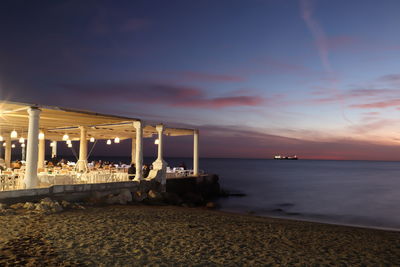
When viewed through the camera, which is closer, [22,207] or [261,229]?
[261,229]

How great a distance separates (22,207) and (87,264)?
5.57 m

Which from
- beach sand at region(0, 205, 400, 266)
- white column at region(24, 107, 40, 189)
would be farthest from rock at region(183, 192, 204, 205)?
white column at region(24, 107, 40, 189)

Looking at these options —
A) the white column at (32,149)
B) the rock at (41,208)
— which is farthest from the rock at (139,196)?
the rock at (41,208)

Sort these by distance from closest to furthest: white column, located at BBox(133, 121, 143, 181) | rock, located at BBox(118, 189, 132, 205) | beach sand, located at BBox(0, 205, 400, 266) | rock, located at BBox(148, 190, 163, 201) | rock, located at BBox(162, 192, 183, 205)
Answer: beach sand, located at BBox(0, 205, 400, 266) → rock, located at BBox(118, 189, 132, 205) → rock, located at BBox(148, 190, 163, 201) → white column, located at BBox(133, 121, 143, 181) → rock, located at BBox(162, 192, 183, 205)

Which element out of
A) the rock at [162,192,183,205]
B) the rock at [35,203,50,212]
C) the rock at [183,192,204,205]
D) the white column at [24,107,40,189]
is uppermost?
the white column at [24,107,40,189]

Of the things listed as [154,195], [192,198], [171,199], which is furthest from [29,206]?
[192,198]

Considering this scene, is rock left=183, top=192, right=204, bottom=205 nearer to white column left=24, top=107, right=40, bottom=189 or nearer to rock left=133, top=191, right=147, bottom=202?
rock left=133, top=191, right=147, bottom=202

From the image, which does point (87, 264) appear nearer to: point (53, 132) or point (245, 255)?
point (245, 255)

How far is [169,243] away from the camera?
716 cm

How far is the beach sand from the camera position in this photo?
602 cm

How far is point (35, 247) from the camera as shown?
20.5ft

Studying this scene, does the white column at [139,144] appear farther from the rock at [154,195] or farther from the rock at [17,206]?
the rock at [17,206]

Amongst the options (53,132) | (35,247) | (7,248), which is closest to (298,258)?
(35,247)

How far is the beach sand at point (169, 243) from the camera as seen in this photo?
6020 millimetres
